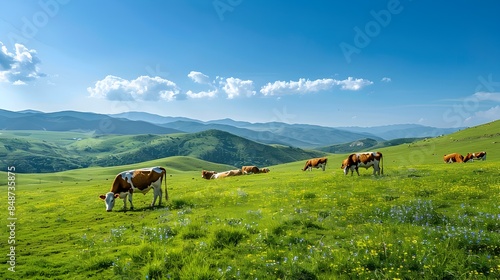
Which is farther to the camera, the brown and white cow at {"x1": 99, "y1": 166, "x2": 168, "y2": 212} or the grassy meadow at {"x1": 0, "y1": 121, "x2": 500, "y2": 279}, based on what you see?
the brown and white cow at {"x1": 99, "y1": 166, "x2": 168, "y2": 212}

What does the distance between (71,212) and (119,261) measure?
15481 mm

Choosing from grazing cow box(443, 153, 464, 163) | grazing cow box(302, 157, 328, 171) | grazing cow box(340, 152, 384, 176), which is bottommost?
grazing cow box(302, 157, 328, 171)

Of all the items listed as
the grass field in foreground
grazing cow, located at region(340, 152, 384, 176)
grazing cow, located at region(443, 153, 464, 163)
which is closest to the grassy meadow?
the grass field in foreground

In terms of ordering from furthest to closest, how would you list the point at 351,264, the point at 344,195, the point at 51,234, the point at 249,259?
the point at 344,195, the point at 51,234, the point at 249,259, the point at 351,264

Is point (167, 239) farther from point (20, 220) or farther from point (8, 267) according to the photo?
point (20, 220)

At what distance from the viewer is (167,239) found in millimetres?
11891

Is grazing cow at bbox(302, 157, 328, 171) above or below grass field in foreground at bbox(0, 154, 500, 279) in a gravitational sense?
below

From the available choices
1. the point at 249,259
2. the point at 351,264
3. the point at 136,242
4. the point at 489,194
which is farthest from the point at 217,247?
the point at 489,194

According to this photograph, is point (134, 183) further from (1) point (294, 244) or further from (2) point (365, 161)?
(2) point (365, 161)

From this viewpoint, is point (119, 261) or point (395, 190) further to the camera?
point (395, 190)

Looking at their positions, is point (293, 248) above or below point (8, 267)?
A: above

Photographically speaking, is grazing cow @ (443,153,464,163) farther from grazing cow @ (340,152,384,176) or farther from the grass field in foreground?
the grass field in foreground

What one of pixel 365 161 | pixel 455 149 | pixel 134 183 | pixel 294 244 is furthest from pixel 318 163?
pixel 455 149

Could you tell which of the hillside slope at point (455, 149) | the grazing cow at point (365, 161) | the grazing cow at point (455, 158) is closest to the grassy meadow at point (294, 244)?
the grazing cow at point (365, 161)
